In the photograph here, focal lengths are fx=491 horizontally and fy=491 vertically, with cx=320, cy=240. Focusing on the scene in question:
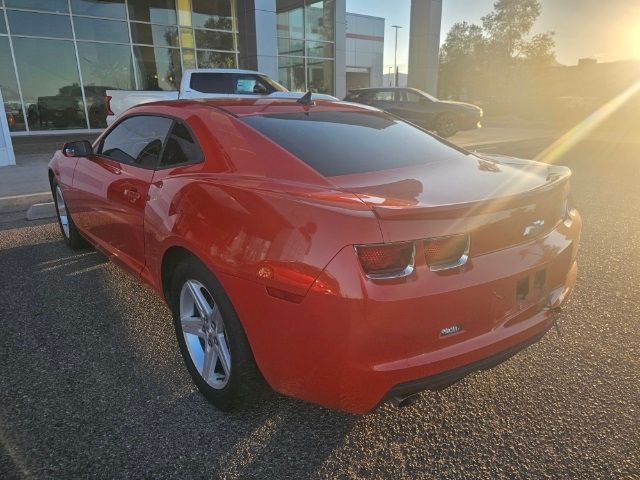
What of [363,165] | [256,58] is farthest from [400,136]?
[256,58]

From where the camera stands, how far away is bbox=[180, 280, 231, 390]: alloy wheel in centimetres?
245

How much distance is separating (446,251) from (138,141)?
247 cm

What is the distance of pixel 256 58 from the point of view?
17.5 m

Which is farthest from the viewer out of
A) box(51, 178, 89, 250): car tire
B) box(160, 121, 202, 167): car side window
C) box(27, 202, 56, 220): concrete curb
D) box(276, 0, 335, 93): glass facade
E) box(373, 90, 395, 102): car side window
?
box(276, 0, 335, 93): glass facade

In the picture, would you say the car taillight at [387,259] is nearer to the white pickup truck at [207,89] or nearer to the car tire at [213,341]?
the car tire at [213,341]

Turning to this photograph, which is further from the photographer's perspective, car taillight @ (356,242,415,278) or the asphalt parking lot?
the asphalt parking lot

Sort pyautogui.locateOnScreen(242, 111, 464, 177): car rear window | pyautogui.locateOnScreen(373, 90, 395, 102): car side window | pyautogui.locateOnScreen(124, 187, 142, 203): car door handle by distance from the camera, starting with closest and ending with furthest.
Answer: pyautogui.locateOnScreen(242, 111, 464, 177): car rear window → pyautogui.locateOnScreen(124, 187, 142, 203): car door handle → pyautogui.locateOnScreen(373, 90, 395, 102): car side window

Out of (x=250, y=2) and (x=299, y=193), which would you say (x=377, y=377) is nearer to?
(x=299, y=193)

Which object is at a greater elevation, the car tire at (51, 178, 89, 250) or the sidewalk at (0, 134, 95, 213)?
the car tire at (51, 178, 89, 250)

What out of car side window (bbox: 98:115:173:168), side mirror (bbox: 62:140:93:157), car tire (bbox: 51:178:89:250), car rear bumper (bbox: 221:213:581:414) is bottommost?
car tire (bbox: 51:178:89:250)

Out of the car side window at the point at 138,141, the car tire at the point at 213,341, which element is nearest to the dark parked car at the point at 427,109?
the car side window at the point at 138,141

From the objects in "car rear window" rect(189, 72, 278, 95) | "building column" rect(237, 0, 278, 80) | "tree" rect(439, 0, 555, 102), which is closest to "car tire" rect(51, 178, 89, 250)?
"car rear window" rect(189, 72, 278, 95)

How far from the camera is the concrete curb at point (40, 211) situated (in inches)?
253

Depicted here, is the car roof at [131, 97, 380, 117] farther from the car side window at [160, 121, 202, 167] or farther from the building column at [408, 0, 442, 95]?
the building column at [408, 0, 442, 95]
